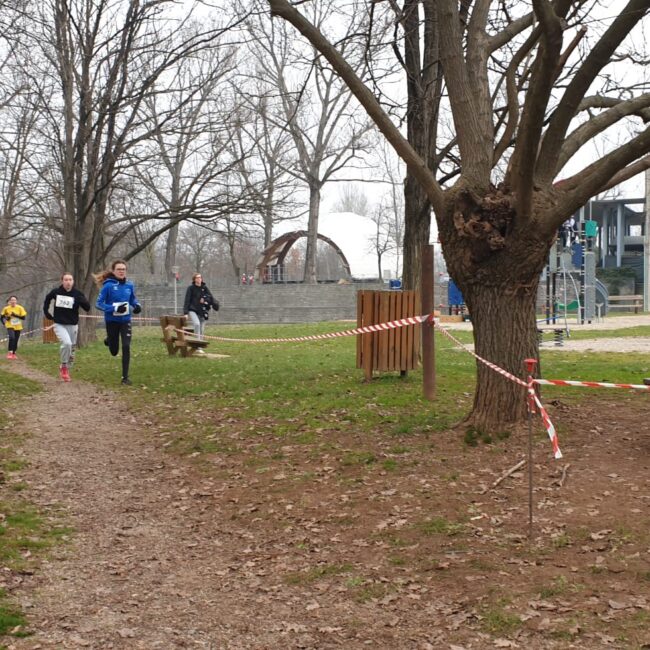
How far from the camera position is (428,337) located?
9.53 m

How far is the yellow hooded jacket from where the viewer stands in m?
19.6

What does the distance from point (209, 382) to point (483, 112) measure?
6.44 m

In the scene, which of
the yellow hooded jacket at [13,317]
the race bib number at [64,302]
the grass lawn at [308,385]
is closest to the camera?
the grass lawn at [308,385]

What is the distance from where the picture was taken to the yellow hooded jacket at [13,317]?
19.6 metres

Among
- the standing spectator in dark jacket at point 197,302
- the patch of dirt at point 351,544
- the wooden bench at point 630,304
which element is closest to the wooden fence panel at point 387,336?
the patch of dirt at point 351,544

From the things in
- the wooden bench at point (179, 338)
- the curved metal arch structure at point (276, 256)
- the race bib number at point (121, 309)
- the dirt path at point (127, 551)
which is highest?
the curved metal arch structure at point (276, 256)

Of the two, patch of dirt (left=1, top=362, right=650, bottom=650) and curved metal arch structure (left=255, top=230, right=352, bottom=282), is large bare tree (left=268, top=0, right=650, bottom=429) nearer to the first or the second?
patch of dirt (left=1, top=362, right=650, bottom=650)

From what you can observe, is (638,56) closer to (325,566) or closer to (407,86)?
(407,86)

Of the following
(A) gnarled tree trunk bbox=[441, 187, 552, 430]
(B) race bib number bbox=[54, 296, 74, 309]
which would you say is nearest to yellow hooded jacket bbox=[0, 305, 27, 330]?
(B) race bib number bbox=[54, 296, 74, 309]

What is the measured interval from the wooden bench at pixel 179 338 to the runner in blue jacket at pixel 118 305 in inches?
135

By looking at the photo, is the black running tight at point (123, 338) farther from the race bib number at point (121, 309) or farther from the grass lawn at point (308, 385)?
the grass lawn at point (308, 385)

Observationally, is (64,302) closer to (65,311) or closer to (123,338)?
(65,311)

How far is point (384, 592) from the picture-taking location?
4785 millimetres

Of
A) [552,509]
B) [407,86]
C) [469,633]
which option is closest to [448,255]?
[552,509]
